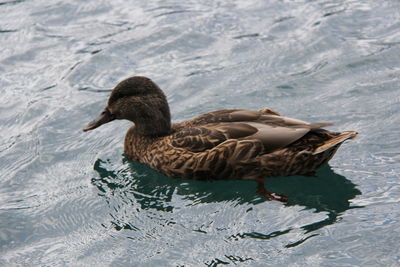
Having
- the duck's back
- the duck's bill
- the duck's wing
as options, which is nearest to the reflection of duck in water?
the duck's back

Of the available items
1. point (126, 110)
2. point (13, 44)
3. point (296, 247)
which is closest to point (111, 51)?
point (13, 44)

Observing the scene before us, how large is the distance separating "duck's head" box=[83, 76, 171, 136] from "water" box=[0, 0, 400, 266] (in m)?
0.55

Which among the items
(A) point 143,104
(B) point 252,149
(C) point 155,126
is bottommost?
(B) point 252,149

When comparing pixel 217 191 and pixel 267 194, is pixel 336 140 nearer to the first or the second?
pixel 267 194

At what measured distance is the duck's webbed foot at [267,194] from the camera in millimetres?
7319

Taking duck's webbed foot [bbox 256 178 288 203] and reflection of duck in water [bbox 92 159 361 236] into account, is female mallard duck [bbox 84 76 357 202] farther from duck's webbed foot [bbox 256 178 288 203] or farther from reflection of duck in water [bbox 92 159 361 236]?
reflection of duck in water [bbox 92 159 361 236]

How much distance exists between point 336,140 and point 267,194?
0.99m

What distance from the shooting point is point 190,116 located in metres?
9.51

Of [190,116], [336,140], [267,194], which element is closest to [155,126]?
[190,116]

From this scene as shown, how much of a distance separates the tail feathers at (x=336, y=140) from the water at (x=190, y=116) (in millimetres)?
501

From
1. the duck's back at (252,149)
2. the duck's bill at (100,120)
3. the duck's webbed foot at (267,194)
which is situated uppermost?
the duck's bill at (100,120)

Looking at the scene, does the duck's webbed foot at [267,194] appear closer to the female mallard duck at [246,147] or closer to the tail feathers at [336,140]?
the female mallard duck at [246,147]

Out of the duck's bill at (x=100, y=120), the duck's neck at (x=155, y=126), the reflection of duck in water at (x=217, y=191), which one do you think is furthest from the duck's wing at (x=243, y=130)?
the duck's bill at (x=100, y=120)

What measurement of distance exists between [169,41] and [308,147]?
191 inches
